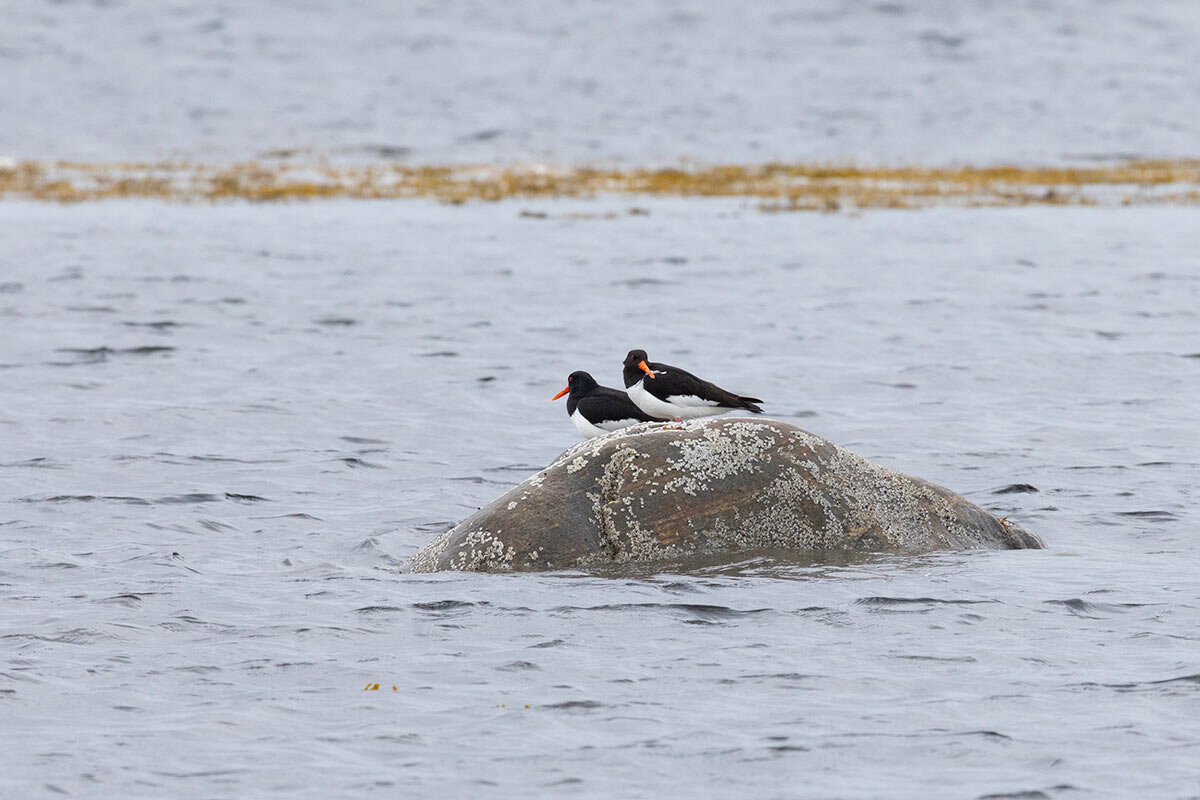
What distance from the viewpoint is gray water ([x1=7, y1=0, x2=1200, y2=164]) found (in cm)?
7288

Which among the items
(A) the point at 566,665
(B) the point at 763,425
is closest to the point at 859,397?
(B) the point at 763,425

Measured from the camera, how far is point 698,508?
486 inches

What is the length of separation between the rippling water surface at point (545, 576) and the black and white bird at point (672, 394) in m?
2.23

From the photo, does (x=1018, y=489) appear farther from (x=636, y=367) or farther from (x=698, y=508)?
(x=698, y=508)

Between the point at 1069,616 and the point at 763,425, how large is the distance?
10.1 feet

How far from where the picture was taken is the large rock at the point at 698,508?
1218cm

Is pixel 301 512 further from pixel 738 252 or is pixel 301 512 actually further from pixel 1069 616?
pixel 738 252

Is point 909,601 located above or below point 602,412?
below

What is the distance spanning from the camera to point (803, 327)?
2623cm

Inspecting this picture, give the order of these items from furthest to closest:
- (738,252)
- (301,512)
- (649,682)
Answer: (738,252) → (301,512) → (649,682)

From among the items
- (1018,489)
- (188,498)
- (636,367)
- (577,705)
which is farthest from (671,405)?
(577,705)

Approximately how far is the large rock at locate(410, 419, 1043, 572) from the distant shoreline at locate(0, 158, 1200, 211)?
102 feet

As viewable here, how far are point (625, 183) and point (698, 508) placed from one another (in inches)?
1619

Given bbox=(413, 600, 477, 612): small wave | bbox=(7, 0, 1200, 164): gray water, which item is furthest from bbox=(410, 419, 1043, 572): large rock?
bbox=(7, 0, 1200, 164): gray water
